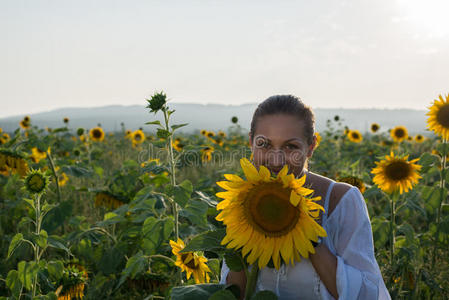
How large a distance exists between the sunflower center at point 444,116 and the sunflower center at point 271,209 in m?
2.67

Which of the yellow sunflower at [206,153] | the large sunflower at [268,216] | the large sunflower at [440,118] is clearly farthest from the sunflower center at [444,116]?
the large sunflower at [268,216]

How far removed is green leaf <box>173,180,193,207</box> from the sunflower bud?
482 mm

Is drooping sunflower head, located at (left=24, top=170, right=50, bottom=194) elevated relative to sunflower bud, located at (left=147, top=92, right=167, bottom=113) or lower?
lower

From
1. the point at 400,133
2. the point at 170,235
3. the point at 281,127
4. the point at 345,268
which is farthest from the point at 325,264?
the point at 400,133

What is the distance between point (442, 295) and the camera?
7.63 ft

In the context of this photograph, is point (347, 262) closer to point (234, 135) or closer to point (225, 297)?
point (225, 297)

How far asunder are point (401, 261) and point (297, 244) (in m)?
1.79

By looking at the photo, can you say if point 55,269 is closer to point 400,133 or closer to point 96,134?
point 96,134

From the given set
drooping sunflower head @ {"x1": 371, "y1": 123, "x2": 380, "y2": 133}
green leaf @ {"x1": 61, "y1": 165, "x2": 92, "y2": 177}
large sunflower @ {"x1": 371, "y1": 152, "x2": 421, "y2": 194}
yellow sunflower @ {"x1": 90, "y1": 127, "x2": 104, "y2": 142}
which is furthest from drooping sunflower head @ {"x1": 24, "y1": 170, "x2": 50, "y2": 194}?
drooping sunflower head @ {"x1": 371, "y1": 123, "x2": 380, "y2": 133}

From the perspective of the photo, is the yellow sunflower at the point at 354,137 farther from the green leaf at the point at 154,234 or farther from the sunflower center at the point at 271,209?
the sunflower center at the point at 271,209

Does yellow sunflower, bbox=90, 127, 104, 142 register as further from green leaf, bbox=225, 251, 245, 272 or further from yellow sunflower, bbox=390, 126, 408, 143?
green leaf, bbox=225, 251, 245, 272

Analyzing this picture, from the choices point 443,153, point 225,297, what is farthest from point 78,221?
point 443,153

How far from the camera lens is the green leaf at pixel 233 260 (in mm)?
1101

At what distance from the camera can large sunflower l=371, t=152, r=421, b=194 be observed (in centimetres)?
254
